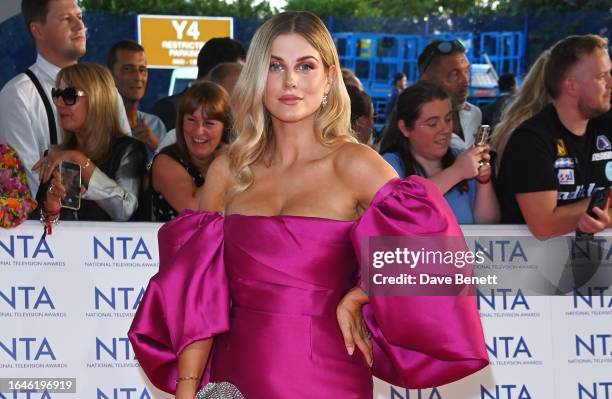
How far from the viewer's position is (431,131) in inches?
229

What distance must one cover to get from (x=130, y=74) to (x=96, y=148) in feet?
6.94

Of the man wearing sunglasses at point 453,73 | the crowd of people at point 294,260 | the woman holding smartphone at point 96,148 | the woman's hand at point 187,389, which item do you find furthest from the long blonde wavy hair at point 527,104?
the woman's hand at point 187,389

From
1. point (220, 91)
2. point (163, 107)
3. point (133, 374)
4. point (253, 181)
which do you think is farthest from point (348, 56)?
point (253, 181)

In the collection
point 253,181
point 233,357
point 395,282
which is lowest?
point 233,357

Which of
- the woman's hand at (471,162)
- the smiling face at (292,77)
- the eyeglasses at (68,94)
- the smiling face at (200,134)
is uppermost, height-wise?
the smiling face at (292,77)

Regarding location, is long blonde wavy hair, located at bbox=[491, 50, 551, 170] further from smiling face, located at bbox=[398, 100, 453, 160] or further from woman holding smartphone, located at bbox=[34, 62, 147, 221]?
woman holding smartphone, located at bbox=[34, 62, 147, 221]

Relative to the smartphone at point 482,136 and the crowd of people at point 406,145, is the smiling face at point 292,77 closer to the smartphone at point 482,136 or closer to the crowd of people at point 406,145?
the crowd of people at point 406,145

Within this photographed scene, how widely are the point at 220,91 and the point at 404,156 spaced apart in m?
1.04

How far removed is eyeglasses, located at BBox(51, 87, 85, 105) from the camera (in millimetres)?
5758

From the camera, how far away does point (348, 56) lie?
1117 centimetres

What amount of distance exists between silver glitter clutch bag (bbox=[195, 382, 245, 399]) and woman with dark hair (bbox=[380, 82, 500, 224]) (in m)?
2.41

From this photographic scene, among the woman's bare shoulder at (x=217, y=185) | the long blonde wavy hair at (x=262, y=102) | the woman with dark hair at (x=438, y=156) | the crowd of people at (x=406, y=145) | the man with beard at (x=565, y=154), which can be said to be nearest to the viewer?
the long blonde wavy hair at (x=262, y=102)

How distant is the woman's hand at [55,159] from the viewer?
17.4 ft

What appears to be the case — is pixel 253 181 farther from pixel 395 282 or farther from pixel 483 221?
pixel 483 221
